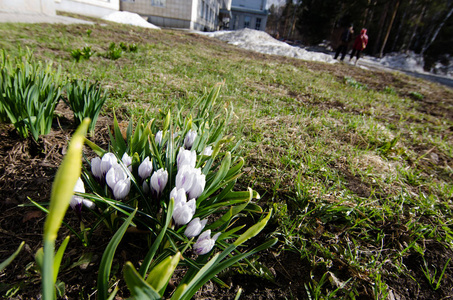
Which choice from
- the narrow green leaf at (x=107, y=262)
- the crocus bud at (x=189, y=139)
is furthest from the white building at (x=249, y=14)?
the narrow green leaf at (x=107, y=262)

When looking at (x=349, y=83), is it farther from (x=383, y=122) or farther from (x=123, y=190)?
(x=123, y=190)

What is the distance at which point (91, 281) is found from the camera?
91 cm

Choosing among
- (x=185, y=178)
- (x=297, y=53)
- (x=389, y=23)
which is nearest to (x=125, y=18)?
(x=297, y=53)

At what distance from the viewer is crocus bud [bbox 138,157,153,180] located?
950 mm

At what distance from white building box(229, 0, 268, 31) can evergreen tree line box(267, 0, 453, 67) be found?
440 inches

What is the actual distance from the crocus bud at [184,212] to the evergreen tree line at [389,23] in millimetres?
20744

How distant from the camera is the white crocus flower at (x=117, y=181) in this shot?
0.87 m

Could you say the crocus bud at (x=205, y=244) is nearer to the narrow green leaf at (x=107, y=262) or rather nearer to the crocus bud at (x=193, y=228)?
the crocus bud at (x=193, y=228)

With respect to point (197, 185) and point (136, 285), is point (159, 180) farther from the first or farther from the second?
point (136, 285)

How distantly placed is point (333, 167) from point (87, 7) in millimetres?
16462

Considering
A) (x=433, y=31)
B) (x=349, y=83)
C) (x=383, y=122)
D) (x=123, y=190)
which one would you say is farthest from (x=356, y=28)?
(x=123, y=190)

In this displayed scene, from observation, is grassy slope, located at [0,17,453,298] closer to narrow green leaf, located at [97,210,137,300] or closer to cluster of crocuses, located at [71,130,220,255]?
cluster of crocuses, located at [71,130,220,255]

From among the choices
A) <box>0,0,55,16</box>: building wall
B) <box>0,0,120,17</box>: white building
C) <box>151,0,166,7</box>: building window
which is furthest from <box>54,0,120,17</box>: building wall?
<box>0,0,55,16</box>: building wall

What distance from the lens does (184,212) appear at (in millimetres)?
830
